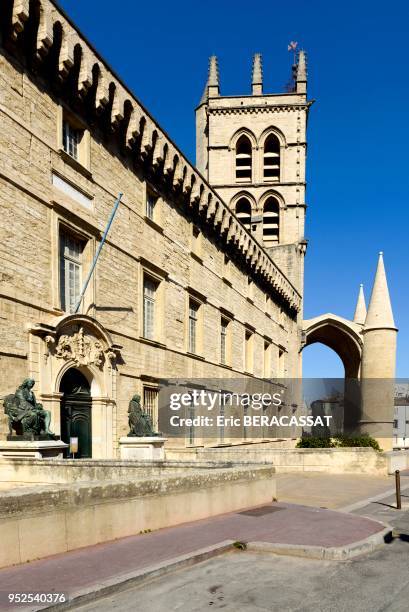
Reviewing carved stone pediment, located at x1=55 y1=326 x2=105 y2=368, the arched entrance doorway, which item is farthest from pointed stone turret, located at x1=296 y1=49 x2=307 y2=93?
the arched entrance doorway

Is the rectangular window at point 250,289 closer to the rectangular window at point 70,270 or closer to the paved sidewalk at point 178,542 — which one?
the rectangular window at point 70,270

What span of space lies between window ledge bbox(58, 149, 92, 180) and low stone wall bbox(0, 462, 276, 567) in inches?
391

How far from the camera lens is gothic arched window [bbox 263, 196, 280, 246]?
50281 mm

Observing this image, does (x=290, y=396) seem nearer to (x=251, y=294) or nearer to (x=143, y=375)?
(x=251, y=294)

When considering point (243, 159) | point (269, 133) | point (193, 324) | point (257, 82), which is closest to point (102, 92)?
point (193, 324)

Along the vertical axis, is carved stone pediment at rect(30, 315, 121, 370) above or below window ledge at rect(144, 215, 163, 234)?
below

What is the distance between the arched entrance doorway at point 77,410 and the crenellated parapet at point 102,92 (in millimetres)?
8273

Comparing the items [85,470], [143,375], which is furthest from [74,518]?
[143,375]

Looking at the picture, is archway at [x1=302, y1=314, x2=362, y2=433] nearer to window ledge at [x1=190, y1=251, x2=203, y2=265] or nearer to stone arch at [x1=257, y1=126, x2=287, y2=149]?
stone arch at [x1=257, y1=126, x2=287, y2=149]

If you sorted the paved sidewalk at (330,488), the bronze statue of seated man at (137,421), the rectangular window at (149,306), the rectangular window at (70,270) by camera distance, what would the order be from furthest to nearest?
the rectangular window at (149,306) → the bronze statue of seated man at (137,421) → the rectangular window at (70,270) → the paved sidewalk at (330,488)

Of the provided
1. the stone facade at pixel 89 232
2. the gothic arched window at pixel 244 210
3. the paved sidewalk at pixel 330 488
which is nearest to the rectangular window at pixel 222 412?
the stone facade at pixel 89 232

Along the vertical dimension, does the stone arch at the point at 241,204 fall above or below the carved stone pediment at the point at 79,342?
above

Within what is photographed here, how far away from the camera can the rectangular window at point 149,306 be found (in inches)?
800

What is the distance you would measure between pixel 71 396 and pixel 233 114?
4094 cm
